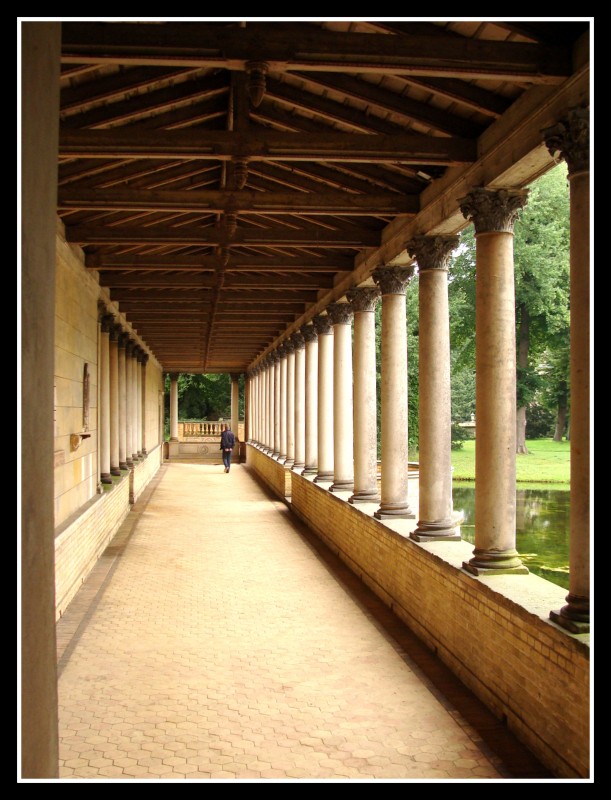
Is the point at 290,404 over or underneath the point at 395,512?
over

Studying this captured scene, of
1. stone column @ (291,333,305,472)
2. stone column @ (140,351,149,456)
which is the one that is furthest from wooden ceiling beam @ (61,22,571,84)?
stone column @ (140,351,149,456)

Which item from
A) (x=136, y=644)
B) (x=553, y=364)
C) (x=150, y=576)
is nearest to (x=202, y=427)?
(x=553, y=364)

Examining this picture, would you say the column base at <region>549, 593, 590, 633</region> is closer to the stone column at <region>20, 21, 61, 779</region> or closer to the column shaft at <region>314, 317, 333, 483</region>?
the stone column at <region>20, 21, 61, 779</region>

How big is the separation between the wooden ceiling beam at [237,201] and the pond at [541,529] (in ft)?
25.4

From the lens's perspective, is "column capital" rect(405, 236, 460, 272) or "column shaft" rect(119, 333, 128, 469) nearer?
"column capital" rect(405, 236, 460, 272)

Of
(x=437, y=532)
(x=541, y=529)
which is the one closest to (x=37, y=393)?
(x=437, y=532)

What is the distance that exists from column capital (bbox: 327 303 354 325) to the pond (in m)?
5.39

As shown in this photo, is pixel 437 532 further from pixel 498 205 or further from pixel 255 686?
pixel 498 205

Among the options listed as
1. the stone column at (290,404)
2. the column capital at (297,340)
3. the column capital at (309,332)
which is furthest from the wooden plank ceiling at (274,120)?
the stone column at (290,404)

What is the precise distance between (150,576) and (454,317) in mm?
26744

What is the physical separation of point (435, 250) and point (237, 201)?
7.93 feet

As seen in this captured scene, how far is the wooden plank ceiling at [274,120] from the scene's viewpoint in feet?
17.1

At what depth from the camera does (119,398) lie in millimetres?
19125

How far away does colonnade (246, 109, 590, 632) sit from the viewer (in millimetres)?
5164
